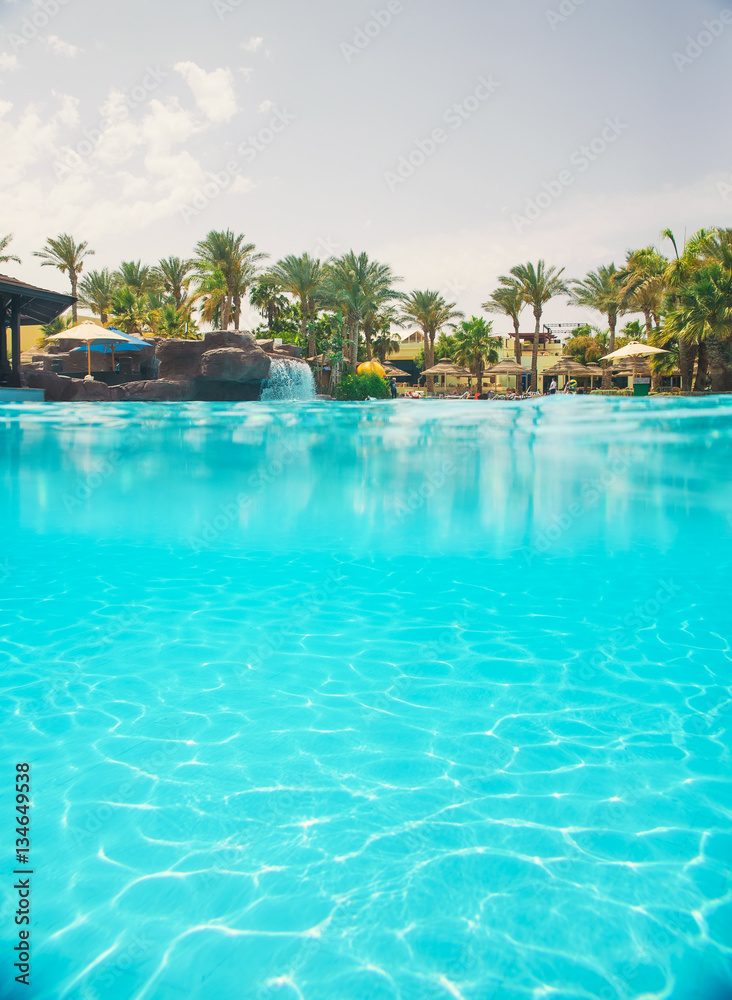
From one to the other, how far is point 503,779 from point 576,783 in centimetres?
36

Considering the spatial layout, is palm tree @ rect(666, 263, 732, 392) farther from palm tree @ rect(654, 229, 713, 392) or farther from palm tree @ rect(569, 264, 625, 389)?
palm tree @ rect(569, 264, 625, 389)

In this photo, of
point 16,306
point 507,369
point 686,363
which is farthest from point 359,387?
point 16,306

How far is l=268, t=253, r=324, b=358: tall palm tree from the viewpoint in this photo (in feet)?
144

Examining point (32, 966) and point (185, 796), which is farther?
point (185, 796)

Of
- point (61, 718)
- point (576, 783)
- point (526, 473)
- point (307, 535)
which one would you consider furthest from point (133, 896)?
point (526, 473)

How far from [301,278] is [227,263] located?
5.11m

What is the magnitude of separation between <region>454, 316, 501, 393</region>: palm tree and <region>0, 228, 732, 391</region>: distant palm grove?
0.29ft

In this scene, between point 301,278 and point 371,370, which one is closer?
point 371,370

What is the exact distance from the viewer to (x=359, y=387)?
3638 cm

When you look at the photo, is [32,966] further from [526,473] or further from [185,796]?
[526,473]

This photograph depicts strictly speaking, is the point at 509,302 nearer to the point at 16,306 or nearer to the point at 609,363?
the point at 609,363

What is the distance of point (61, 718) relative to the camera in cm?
395

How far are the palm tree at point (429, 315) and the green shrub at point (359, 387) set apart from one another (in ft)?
57.7

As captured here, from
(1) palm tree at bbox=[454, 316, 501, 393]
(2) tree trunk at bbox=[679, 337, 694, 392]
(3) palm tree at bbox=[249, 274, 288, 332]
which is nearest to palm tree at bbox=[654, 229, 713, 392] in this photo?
(2) tree trunk at bbox=[679, 337, 694, 392]
